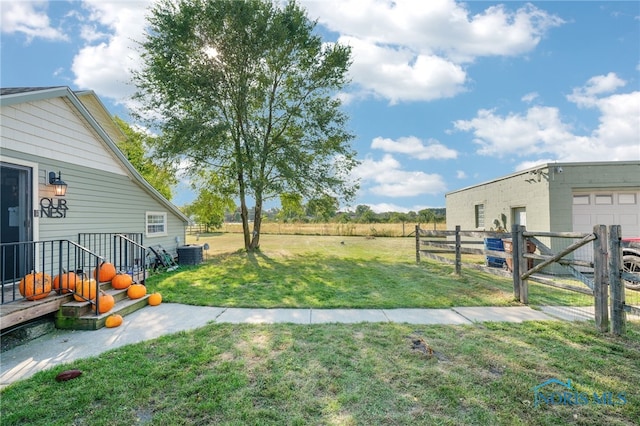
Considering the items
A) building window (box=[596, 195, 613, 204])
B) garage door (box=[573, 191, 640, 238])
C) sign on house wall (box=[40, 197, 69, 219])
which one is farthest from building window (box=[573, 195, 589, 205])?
sign on house wall (box=[40, 197, 69, 219])

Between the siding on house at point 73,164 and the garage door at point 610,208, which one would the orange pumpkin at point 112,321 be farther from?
the garage door at point 610,208

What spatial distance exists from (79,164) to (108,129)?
9633 mm

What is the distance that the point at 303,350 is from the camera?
3.54m

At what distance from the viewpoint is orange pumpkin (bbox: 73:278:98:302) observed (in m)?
4.70

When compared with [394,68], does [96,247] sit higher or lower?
lower

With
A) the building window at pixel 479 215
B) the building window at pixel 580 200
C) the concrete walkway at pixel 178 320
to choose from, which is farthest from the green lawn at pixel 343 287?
the building window at pixel 479 215

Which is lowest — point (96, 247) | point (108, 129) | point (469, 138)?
point (96, 247)

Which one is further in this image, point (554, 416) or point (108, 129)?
point (108, 129)

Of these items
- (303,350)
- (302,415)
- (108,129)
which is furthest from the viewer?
(108,129)

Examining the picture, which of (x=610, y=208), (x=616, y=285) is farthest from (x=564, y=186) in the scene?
(x=616, y=285)

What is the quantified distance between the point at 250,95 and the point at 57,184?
29.1 feet

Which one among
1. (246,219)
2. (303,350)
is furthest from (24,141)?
(246,219)

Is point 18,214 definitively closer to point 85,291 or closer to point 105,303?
point 85,291

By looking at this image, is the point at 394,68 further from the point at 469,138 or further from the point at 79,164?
the point at 79,164
